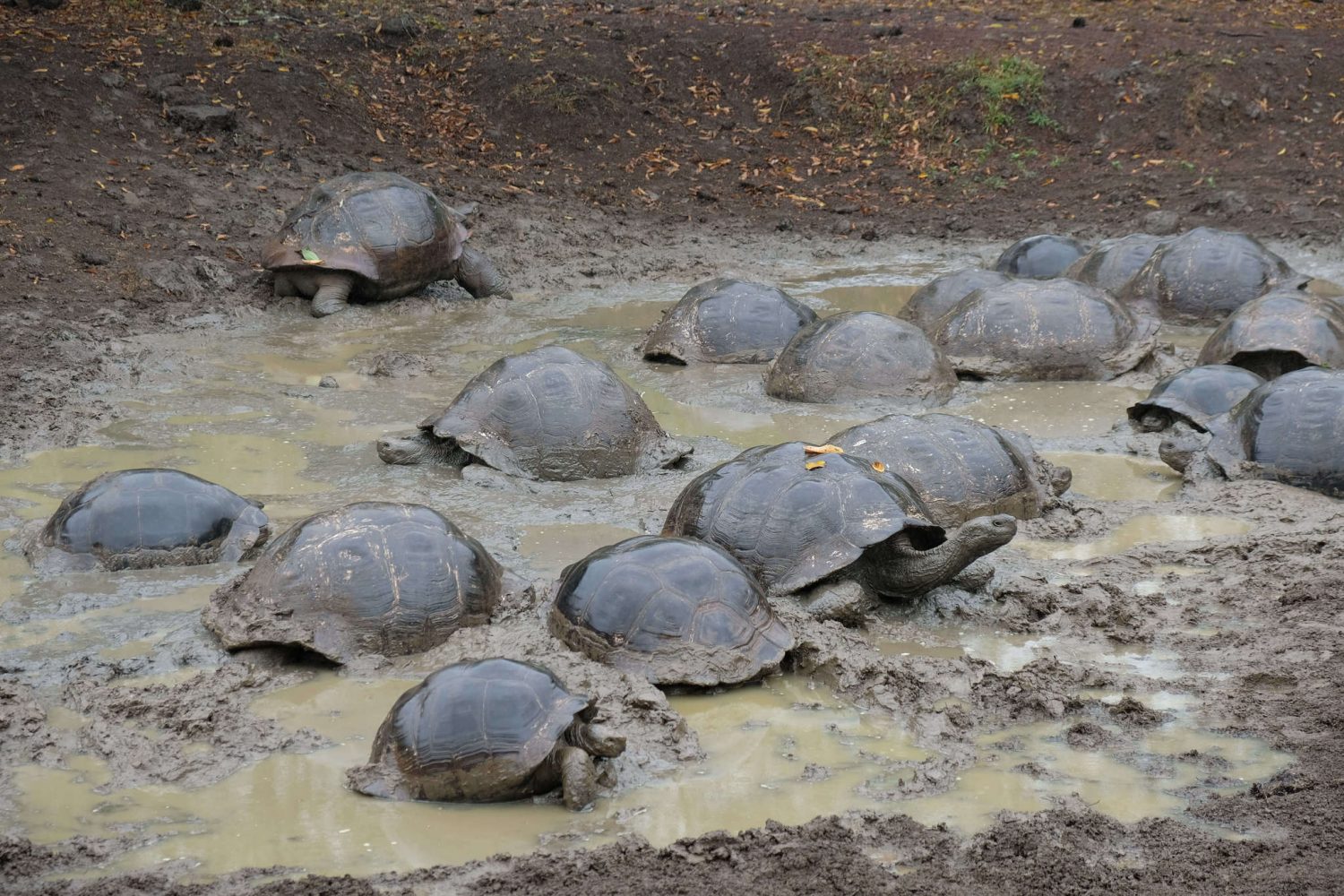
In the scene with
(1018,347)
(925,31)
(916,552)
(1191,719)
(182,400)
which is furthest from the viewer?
(925,31)

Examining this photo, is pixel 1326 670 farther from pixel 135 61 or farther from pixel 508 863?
pixel 135 61

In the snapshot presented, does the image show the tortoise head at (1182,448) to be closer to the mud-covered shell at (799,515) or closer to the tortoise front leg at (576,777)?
the mud-covered shell at (799,515)

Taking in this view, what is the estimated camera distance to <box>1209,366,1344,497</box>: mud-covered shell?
24.6 ft

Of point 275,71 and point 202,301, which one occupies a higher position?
point 275,71

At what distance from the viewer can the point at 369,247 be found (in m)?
11.7

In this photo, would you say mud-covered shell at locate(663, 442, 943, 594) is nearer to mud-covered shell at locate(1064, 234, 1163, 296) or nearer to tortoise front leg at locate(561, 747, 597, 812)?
tortoise front leg at locate(561, 747, 597, 812)

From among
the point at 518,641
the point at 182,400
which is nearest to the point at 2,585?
the point at 518,641

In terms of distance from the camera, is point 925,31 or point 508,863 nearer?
point 508,863

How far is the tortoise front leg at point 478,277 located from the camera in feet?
40.8

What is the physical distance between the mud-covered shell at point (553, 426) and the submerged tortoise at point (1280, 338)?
421 centimetres

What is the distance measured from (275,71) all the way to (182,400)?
7166 millimetres

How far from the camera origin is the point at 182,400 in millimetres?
9172

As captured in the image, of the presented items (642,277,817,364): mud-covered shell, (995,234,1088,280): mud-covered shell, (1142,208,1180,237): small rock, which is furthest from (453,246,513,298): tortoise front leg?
(1142,208,1180,237): small rock

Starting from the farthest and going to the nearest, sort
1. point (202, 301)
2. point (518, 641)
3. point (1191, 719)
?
point (202, 301)
point (518, 641)
point (1191, 719)
